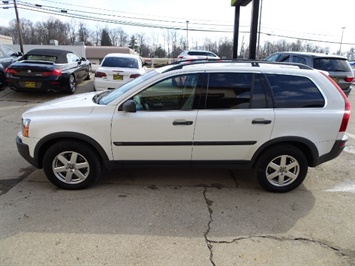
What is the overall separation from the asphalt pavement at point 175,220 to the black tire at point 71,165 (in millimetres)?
147

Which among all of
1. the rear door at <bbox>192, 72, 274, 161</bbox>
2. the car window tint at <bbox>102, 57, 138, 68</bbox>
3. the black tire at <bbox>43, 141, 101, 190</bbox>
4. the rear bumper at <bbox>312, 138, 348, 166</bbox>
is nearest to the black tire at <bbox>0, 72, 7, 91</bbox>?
the car window tint at <bbox>102, 57, 138, 68</bbox>

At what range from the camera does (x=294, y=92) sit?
12.4ft

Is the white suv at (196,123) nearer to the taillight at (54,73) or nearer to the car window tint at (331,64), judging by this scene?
the taillight at (54,73)

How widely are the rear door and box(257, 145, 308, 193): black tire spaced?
0.89 ft

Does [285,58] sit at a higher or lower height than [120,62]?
higher

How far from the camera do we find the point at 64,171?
382cm

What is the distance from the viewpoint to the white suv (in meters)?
3.64

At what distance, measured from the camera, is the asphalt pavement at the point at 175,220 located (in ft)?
8.88

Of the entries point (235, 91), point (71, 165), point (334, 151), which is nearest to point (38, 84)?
point (71, 165)

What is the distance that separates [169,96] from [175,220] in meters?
1.51

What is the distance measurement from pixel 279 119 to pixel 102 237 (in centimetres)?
252

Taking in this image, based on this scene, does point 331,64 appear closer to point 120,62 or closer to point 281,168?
point 120,62

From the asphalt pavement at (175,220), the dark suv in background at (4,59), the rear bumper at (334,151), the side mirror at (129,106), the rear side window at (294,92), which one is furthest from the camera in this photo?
the dark suv in background at (4,59)

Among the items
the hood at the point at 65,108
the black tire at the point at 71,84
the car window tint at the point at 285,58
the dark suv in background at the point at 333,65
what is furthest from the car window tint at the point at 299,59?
the hood at the point at 65,108
